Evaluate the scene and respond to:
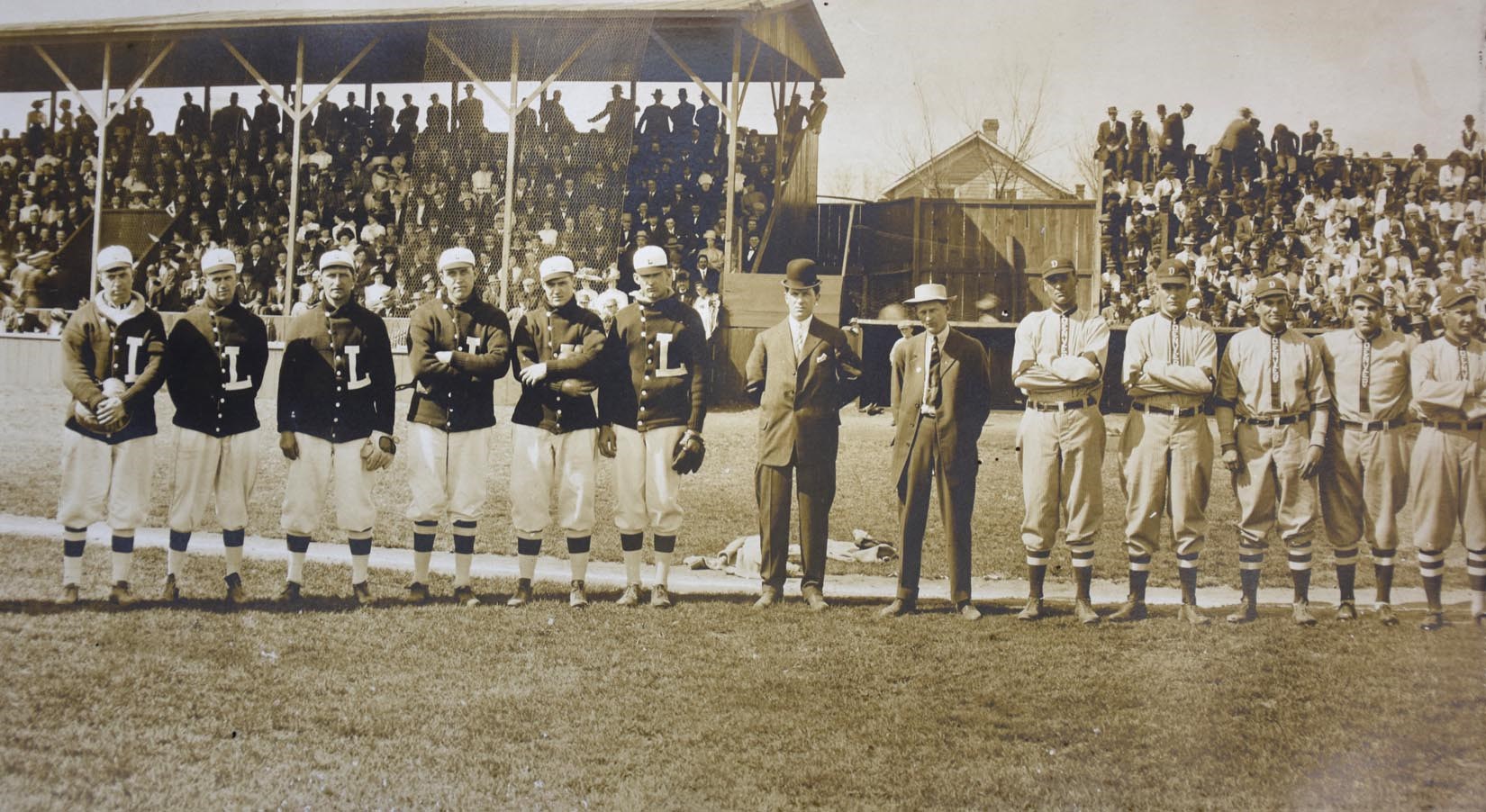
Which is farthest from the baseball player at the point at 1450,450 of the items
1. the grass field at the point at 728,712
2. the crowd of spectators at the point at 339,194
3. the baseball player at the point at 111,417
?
the baseball player at the point at 111,417

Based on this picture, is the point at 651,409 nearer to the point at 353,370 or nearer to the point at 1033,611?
the point at 353,370

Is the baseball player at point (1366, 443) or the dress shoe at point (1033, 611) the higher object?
the baseball player at point (1366, 443)

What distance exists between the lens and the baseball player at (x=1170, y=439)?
4.56m

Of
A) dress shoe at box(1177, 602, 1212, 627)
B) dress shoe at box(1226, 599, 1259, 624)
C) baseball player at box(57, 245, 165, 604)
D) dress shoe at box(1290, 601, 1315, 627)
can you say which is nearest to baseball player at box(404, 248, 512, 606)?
baseball player at box(57, 245, 165, 604)

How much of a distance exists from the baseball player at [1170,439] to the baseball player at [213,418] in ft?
13.6

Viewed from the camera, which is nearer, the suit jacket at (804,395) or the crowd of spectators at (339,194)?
the suit jacket at (804,395)

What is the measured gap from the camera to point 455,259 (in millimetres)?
4824

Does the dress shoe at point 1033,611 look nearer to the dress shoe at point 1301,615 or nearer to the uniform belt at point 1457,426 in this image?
the dress shoe at point 1301,615

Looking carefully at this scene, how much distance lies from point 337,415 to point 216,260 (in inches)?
39.4

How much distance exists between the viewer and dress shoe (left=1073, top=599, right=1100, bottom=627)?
447 centimetres

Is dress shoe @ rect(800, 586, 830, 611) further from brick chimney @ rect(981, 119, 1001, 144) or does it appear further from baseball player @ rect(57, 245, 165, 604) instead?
baseball player @ rect(57, 245, 165, 604)

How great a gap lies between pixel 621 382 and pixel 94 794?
8.89ft

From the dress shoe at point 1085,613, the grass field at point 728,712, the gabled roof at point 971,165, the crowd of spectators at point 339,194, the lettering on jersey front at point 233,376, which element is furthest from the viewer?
the crowd of spectators at point 339,194

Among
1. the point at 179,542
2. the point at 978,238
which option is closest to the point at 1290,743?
the point at 978,238
